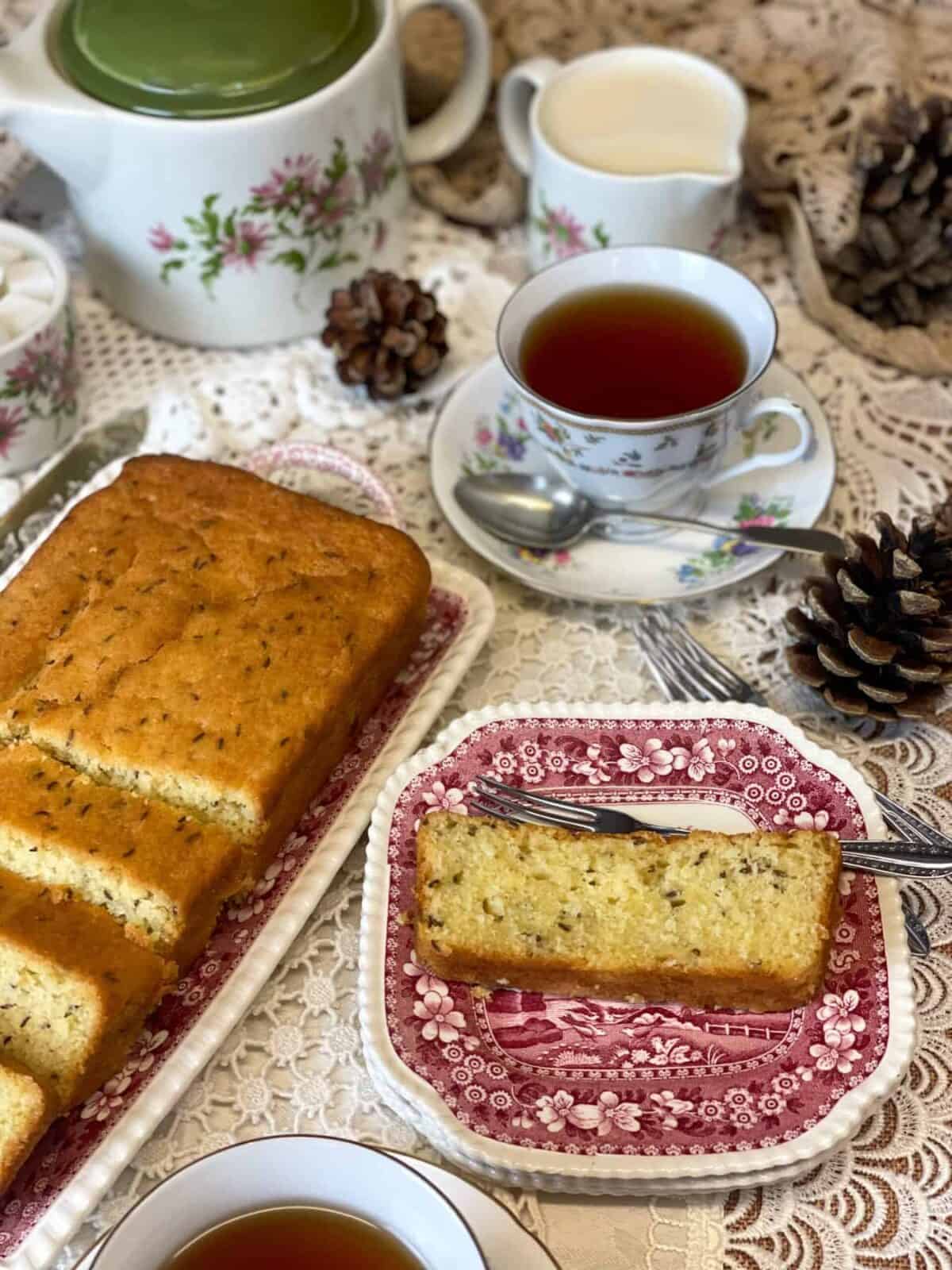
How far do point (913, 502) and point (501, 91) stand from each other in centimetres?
92

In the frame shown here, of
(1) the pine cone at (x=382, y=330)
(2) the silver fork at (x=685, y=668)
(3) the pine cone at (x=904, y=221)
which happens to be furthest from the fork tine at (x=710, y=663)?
(3) the pine cone at (x=904, y=221)

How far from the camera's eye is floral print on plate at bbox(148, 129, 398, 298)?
5.96ft

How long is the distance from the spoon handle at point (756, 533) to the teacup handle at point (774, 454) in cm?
7

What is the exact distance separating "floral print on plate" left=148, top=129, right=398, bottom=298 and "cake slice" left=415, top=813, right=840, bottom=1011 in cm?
94

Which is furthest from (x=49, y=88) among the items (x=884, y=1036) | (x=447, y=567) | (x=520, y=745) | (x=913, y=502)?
(x=884, y=1036)

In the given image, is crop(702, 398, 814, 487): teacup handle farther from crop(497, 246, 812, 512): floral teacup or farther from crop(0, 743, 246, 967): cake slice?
crop(0, 743, 246, 967): cake slice

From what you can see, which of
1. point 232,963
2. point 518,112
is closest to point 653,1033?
point 232,963

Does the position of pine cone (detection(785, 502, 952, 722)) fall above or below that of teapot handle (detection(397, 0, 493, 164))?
below

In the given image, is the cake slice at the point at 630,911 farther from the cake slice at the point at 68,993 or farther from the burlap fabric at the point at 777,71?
the burlap fabric at the point at 777,71

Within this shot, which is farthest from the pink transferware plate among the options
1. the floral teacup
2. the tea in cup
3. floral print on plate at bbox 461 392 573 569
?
the tea in cup

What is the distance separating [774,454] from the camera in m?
1.78

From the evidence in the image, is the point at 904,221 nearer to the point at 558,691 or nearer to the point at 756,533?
the point at 756,533

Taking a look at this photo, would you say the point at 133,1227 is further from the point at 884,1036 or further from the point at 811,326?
the point at 811,326

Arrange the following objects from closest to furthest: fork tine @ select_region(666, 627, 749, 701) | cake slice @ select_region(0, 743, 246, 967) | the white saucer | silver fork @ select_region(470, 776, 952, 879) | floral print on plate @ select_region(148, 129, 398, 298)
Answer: the white saucer
cake slice @ select_region(0, 743, 246, 967)
silver fork @ select_region(470, 776, 952, 879)
fork tine @ select_region(666, 627, 749, 701)
floral print on plate @ select_region(148, 129, 398, 298)
